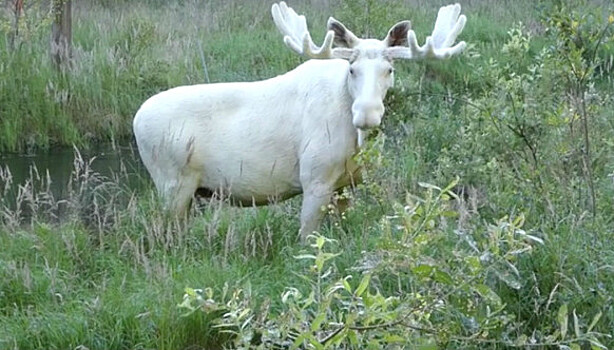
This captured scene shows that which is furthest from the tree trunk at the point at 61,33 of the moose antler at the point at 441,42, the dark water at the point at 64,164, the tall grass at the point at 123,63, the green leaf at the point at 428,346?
the green leaf at the point at 428,346

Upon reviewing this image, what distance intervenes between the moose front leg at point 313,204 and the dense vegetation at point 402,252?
4.8 inches

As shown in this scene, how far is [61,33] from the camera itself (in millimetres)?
13430

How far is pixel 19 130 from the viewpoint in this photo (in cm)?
1208

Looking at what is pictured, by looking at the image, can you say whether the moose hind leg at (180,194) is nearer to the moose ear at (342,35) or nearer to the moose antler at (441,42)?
the moose ear at (342,35)

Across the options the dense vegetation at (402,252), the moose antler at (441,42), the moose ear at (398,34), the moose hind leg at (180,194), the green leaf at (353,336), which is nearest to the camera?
the green leaf at (353,336)

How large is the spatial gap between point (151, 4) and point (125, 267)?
45.4 feet

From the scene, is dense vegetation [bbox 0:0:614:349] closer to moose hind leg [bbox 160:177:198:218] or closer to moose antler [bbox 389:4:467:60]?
moose hind leg [bbox 160:177:198:218]

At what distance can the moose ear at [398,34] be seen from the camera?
6.76m

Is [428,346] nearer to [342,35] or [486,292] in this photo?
[486,292]

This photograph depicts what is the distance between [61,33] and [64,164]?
8.59ft

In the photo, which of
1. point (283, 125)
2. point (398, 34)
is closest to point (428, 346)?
point (398, 34)

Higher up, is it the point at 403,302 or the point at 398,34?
the point at 398,34

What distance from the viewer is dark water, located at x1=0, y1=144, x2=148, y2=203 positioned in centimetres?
1042

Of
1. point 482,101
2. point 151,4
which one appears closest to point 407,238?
point 482,101
